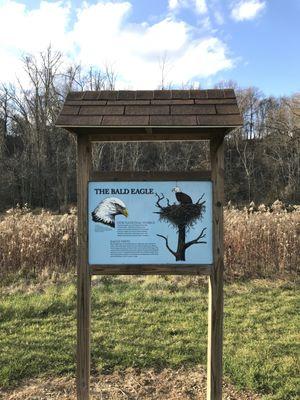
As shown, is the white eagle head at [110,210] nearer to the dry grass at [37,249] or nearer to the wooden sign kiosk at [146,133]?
the wooden sign kiosk at [146,133]

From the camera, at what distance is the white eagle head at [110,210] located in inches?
132

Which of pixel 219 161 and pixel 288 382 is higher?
pixel 219 161

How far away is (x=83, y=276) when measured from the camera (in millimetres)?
3393

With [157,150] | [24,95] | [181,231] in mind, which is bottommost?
[181,231]

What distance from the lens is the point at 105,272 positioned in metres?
3.36

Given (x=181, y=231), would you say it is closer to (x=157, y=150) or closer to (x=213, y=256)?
(x=213, y=256)

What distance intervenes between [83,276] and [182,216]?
92 cm

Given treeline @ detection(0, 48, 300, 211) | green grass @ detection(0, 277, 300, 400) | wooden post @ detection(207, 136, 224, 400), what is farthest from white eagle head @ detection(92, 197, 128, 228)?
treeline @ detection(0, 48, 300, 211)

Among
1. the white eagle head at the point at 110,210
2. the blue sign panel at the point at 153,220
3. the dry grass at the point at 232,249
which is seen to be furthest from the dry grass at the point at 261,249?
the white eagle head at the point at 110,210

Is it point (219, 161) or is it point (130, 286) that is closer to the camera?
point (219, 161)

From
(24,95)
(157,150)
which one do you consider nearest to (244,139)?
(157,150)

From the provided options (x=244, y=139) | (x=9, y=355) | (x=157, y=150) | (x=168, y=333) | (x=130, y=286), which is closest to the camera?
(x=9, y=355)

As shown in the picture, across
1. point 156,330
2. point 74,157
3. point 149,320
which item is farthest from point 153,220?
point 74,157

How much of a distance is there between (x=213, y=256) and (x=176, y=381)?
1.59 metres
